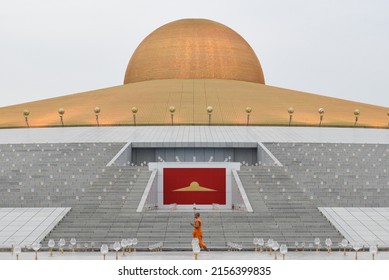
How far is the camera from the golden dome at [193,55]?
34.1m

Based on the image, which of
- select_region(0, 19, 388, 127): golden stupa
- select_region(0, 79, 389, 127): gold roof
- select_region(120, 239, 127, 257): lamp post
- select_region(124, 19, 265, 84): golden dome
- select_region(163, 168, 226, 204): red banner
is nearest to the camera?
select_region(120, 239, 127, 257): lamp post

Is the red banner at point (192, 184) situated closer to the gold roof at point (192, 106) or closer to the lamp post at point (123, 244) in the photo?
the lamp post at point (123, 244)

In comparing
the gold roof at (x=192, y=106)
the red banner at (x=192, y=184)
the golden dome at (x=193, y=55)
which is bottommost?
the red banner at (x=192, y=184)

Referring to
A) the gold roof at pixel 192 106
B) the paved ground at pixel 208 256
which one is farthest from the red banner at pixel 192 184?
the gold roof at pixel 192 106

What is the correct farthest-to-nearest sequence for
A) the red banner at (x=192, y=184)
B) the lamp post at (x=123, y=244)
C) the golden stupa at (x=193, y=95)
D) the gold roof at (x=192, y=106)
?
1. the golden stupa at (x=193, y=95)
2. the gold roof at (x=192, y=106)
3. the red banner at (x=192, y=184)
4. the lamp post at (x=123, y=244)

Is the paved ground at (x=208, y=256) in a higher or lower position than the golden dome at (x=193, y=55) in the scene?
lower

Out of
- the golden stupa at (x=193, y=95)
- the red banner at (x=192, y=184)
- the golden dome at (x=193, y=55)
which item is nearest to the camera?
the red banner at (x=192, y=184)

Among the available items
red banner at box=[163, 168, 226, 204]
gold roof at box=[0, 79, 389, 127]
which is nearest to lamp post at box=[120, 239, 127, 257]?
red banner at box=[163, 168, 226, 204]

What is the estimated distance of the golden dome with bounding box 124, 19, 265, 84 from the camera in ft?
112

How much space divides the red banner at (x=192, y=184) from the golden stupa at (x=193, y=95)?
7.72 metres

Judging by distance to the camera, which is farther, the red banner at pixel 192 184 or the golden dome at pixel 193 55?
the golden dome at pixel 193 55

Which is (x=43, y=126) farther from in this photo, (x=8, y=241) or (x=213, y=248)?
(x=213, y=248)

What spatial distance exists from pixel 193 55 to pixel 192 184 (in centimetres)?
1740

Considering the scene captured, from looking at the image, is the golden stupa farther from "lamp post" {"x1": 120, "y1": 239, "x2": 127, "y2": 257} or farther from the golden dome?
"lamp post" {"x1": 120, "y1": 239, "x2": 127, "y2": 257}
